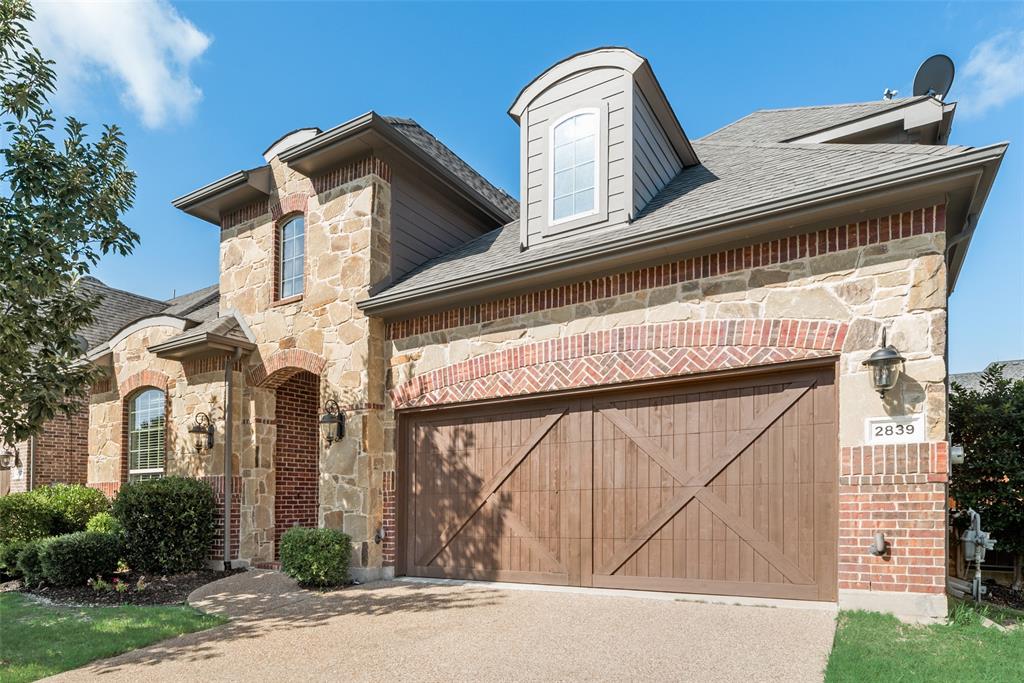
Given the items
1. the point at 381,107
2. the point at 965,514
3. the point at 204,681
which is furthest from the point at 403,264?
the point at 965,514

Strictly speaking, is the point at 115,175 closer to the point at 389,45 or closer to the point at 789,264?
the point at 389,45

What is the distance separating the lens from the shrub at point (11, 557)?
1025cm

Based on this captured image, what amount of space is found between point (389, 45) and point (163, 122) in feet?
11.8

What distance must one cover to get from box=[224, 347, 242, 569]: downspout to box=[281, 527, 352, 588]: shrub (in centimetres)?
212

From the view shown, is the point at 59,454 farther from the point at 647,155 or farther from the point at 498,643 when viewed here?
the point at 647,155

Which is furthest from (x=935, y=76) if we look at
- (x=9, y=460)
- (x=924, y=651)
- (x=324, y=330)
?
(x=9, y=460)

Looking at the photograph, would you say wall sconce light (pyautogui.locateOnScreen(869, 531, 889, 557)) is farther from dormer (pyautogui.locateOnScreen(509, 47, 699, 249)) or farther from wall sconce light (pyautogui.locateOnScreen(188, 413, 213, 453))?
wall sconce light (pyautogui.locateOnScreen(188, 413, 213, 453))

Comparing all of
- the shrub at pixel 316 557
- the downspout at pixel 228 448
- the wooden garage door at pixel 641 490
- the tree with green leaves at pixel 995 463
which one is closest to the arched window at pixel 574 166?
the wooden garage door at pixel 641 490

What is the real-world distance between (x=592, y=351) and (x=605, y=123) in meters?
3.16

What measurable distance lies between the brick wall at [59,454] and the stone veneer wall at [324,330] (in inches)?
253

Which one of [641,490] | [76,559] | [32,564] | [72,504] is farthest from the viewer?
[72,504]

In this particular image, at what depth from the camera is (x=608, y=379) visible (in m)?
7.62

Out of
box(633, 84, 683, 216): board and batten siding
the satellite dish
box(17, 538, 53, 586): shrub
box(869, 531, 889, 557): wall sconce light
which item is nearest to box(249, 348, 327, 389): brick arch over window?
box(17, 538, 53, 586): shrub

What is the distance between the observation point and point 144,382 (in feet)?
39.7
